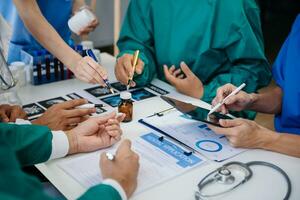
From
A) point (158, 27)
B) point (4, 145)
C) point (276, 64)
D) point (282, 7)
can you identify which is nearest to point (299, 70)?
point (276, 64)

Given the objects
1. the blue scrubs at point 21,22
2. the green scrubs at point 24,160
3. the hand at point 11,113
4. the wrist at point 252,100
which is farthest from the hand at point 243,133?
the blue scrubs at point 21,22

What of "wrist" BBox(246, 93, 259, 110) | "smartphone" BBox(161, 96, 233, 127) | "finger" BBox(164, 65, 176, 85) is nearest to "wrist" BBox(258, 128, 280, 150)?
A: "smartphone" BBox(161, 96, 233, 127)

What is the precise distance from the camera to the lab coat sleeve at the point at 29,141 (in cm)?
99

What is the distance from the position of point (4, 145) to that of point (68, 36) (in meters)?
1.28

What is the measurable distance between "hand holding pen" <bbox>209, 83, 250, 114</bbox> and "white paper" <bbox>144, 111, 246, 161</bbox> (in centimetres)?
8

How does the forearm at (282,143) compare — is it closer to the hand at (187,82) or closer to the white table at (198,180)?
the white table at (198,180)

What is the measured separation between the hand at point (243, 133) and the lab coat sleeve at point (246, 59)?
335 millimetres

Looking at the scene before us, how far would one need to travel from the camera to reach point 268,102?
1438mm

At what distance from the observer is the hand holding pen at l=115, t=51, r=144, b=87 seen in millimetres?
1509

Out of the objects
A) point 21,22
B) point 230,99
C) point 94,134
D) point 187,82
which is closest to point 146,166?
point 94,134

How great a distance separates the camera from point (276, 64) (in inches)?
57.8

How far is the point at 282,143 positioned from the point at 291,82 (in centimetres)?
30

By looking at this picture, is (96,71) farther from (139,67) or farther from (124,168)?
(124,168)

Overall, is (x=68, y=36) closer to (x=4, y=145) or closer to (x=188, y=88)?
(x=188, y=88)
